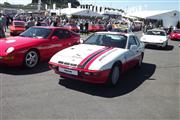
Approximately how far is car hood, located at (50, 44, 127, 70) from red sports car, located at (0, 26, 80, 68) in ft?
4.26

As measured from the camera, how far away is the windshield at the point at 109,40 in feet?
20.6

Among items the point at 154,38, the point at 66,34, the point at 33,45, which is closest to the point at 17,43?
the point at 33,45

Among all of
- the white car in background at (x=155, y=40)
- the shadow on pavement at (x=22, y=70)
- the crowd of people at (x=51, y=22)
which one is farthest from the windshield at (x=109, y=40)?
the white car in background at (x=155, y=40)

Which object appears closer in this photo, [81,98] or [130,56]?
[81,98]

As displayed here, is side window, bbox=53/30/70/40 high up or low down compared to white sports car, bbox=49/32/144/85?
up

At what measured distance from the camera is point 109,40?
21.2ft

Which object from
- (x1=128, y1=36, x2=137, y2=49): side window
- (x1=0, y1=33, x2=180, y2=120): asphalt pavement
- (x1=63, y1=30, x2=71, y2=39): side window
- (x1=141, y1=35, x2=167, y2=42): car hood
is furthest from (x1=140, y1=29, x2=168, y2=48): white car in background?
(x1=0, y1=33, x2=180, y2=120): asphalt pavement

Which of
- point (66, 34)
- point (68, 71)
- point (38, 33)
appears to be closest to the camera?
point (68, 71)

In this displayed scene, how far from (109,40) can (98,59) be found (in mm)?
1503

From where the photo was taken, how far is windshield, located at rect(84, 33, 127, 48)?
6.28m

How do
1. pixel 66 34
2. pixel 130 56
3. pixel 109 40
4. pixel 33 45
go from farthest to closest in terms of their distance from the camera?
pixel 66 34 → pixel 33 45 → pixel 109 40 → pixel 130 56

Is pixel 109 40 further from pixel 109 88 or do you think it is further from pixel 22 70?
pixel 22 70

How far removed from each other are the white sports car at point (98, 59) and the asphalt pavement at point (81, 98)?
0.38 m

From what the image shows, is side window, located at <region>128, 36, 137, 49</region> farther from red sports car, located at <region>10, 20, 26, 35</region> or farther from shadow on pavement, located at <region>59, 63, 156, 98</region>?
red sports car, located at <region>10, 20, 26, 35</region>
